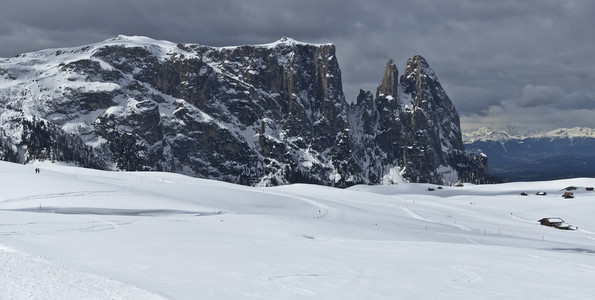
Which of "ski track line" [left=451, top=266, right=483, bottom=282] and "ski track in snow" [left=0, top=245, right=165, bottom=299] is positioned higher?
"ski track in snow" [left=0, top=245, right=165, bottom=299]

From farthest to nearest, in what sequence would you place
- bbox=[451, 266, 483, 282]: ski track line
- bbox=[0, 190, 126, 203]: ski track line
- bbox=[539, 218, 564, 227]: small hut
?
bbox=[539, 218, 564, 227]: small hut
bbox=[0, 190, 126, 203]: ski track line
bbox=[451, 266, 483, 282]: ski track line

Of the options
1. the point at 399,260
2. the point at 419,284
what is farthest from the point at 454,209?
the point at 419,284

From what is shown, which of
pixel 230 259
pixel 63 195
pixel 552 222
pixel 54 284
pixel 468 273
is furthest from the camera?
pixel 552 222

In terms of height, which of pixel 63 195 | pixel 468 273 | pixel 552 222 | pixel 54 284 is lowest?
pixel 552 222

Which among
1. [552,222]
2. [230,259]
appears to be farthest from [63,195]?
[552,222]

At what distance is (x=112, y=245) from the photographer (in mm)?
25641

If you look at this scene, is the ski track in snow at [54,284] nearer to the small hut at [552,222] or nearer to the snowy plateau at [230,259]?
the snowy plateau at [230,259]

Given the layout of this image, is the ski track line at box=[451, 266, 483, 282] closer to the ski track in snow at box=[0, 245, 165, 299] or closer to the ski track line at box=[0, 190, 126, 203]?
the ski track in snow at box=[0, 245, 165, 299]

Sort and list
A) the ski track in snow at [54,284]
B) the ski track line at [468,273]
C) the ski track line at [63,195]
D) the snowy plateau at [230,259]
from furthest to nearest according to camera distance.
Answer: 1. the ski track line at [63,195]
2. the ski track line at [468,273]
3. the snowy plateau at [230,259]
4. the ski track in snow at [54,284]

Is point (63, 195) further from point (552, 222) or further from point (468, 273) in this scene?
point (552, 222)

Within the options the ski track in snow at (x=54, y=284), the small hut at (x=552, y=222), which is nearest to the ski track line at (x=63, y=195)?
the ski track in snow at (x=54, y=284)

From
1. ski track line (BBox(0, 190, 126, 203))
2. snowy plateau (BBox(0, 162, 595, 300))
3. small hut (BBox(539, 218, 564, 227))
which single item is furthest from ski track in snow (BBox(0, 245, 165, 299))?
small hut (BBox(539, 218, 564, 227))

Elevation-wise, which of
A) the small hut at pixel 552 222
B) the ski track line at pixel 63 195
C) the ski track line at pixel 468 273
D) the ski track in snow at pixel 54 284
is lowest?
the small hut at pixel 552 222

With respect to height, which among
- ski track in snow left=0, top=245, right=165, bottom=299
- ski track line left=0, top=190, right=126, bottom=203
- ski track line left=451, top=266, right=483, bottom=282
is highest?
ski track line left=0, top=190, right=126, bottom=203
